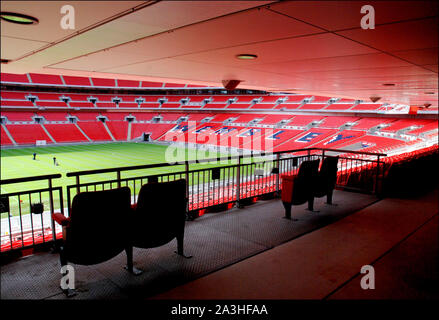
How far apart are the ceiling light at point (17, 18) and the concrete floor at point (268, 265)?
2.60 m

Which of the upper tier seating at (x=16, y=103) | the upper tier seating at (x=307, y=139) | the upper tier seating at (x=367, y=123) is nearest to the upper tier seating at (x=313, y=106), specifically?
the upper tier seating at (x=307, y=139)

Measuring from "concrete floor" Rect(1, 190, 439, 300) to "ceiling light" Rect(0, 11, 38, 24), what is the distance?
8.54ft

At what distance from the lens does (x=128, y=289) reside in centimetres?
331

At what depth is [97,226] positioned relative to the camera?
325 centimetres

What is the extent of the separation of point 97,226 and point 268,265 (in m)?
2.15

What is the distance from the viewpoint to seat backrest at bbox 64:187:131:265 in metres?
3.11

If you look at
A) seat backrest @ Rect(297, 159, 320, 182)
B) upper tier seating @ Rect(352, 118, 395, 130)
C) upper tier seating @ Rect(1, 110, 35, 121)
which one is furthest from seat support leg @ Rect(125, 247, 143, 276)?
upper tier seating @ Rect(1, 110, 35, 121)

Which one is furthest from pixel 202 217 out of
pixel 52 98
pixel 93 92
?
pixel 93 92

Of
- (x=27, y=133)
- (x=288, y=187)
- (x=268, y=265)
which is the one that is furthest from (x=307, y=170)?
(x=27, y=133)

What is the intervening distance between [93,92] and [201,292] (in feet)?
163

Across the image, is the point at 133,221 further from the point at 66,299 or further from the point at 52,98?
the point at 52,98

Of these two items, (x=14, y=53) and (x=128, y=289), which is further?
(x=14, y=53)

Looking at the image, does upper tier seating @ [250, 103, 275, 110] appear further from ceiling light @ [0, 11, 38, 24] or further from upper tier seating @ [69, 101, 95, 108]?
ceiling light @ [0, 11, 38, 24]

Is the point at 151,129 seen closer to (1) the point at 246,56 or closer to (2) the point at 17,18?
(1) the point at 246,56
